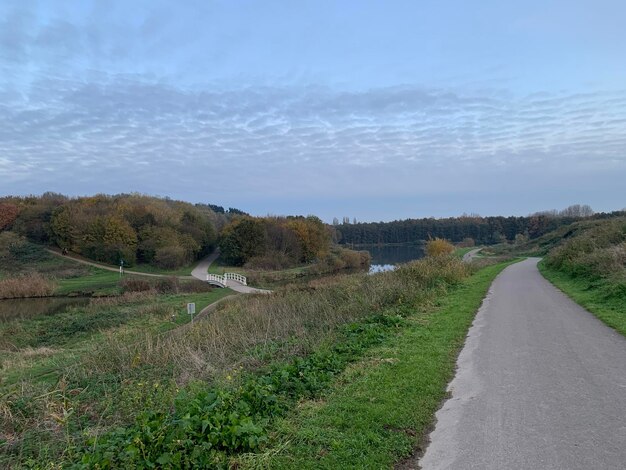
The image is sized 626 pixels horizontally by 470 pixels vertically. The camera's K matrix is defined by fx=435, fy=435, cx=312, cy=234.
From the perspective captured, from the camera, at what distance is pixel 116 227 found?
225 feet

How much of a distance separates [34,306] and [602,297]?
41.1 m

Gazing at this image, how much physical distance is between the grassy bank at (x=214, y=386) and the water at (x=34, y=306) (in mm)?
25058

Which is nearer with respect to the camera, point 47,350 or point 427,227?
point 47,350

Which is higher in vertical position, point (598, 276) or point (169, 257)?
point (598, 276)

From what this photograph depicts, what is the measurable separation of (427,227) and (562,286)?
12879 cm

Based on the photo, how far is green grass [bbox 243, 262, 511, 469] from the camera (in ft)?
13.9

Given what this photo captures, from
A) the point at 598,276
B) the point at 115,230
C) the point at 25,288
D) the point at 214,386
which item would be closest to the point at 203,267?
the point at 115,230

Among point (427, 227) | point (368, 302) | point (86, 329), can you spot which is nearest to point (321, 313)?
point (368, 302)

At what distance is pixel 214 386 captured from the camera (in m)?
6.49

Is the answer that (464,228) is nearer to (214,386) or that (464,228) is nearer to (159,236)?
(159,236)

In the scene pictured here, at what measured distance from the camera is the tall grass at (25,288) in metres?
42.7

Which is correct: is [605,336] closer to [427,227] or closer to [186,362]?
[186,362]

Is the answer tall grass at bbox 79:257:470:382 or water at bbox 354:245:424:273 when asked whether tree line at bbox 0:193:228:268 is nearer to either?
water at bbox 354:245:424:273

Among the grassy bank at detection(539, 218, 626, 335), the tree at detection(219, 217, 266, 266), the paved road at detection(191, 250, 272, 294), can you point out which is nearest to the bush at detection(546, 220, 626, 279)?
the grassy bank at detection(539, 218, 626, 335)
